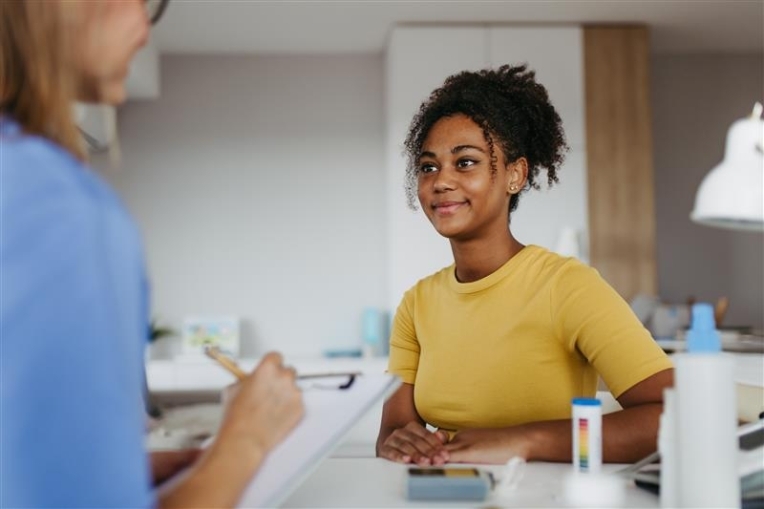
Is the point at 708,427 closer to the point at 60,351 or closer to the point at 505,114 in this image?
the point at 60,351

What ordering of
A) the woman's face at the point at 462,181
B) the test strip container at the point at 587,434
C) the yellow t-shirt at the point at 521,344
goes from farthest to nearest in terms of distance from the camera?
1. the woman's face at the point at 462,181
2. the yellow t-shirt at the point at 521,344
3. the test strip container at the point at 587,434

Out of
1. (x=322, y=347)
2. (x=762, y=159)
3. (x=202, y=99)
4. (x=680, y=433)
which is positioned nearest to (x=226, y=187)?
(x=202, y=99)

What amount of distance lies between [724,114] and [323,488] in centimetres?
353

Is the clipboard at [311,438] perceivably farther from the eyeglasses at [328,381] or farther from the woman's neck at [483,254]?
the woman's neck at [483,254]

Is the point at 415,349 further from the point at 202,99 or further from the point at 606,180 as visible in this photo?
the point at 202,99

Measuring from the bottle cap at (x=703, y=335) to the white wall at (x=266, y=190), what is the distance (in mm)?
3012

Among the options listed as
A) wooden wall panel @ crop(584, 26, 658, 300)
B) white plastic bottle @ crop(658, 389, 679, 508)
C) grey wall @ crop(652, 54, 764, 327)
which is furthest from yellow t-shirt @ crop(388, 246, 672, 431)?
grey wall @ crop(652, 54, 764, 327)

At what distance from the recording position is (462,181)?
1.29 m

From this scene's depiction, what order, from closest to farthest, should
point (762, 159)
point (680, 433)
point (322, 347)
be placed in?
point (680, 433)
point (762, 159)
point (322, 347)

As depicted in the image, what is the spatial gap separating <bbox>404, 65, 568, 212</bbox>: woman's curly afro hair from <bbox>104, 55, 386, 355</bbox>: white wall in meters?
2.31

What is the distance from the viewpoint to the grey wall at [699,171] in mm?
3824

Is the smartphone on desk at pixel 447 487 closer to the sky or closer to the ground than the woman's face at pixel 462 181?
closer to the ground

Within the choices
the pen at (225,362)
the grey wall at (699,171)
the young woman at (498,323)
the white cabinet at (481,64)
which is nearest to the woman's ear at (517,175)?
the young woman at (498,323)

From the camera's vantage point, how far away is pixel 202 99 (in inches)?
147
